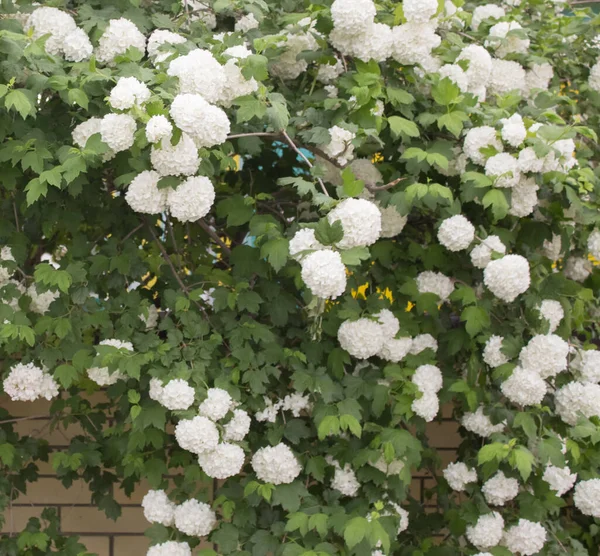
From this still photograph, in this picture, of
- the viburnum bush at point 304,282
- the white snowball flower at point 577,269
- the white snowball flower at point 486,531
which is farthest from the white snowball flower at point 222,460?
the white snowball flower at point 577,269

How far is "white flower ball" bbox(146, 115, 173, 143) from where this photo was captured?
69.6 inches

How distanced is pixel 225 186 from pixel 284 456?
0.85m

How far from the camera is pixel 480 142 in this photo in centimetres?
219

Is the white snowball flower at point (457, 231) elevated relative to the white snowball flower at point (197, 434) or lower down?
elevated

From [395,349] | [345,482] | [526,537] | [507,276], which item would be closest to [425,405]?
[395,349]

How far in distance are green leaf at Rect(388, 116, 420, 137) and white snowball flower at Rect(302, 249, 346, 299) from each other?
457 millimetres

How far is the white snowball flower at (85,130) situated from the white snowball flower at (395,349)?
0.93 metres

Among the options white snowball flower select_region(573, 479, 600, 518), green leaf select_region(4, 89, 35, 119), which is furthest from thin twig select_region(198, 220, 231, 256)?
white snowball flower select_region(573, 479, 600, 518)

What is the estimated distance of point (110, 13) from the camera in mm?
2189

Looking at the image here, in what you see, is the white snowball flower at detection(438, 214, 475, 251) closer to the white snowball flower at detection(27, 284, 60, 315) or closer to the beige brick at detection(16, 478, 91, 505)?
the white snowball flower at detection(27, 284, 60, 315)

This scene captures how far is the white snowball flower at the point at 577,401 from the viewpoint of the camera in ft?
7.55

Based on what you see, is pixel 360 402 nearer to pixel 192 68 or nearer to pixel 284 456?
pixel 284 456

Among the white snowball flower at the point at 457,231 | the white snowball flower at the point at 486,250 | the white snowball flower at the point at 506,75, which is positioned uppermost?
the white snowball flower at the point at 506,75

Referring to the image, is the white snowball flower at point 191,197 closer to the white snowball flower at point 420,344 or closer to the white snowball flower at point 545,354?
the white snowball flower at point 420,344
